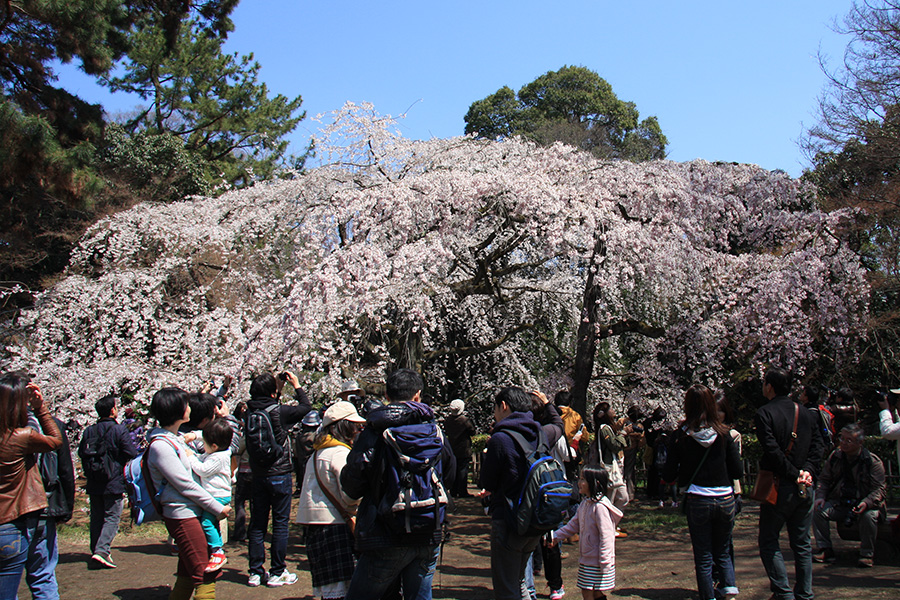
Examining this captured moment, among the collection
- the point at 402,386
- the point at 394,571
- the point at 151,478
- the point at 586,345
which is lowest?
the point at 394,571

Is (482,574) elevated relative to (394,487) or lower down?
lower down

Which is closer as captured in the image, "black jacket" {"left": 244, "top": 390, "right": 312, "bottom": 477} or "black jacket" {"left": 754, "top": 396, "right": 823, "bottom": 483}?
"black jacket" {"left": 754, "top": 396, "right": 823, "bottom": 483}

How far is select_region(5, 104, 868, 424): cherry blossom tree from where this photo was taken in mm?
8016

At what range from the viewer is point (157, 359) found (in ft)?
29.3

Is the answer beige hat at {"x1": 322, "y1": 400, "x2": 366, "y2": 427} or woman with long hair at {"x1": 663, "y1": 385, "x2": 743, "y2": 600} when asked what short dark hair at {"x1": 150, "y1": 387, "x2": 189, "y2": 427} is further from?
woman with long hair at {"x1": 663, "y1": 385, "x2": 743, "y2": 600}

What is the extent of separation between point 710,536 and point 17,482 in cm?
406

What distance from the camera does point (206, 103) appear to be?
1917 centimetres

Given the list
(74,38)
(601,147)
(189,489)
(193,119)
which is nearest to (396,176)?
(74,38)

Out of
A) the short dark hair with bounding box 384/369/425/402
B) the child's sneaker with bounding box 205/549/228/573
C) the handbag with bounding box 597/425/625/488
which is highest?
the short dark hair with bounding box 384/369/425/402

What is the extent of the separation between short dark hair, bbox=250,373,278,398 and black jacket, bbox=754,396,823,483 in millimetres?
3452

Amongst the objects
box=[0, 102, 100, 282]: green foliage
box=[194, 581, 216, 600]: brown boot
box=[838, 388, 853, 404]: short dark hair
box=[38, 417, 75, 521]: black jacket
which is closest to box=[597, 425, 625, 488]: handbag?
box=[838, 388, 853, 404]: short dark hair

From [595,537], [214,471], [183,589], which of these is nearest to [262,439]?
[214,471]

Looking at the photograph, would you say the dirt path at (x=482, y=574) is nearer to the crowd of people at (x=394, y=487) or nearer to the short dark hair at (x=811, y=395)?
the crowd of people at (x=394, y=487)

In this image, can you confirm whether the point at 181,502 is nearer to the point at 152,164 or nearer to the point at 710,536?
the point at 710,536
